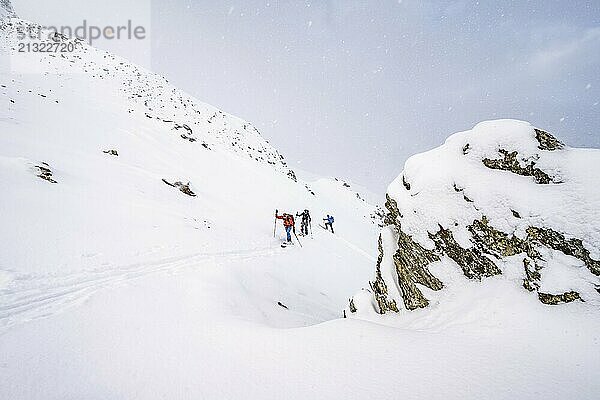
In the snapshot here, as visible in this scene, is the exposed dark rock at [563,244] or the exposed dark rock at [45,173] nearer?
the exposed dark rock at [563,244]

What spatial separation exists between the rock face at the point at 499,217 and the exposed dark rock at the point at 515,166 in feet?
0.05

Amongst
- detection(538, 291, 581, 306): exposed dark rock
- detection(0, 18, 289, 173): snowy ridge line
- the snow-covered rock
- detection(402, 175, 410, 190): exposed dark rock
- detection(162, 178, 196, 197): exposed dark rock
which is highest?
the snow-covered rock

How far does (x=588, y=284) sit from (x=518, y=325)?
49.4 inches

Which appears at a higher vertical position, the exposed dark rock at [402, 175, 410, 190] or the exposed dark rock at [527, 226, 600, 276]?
the exposed dark rock at [402, 175, 410, 190]

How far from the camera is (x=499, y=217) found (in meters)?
5.32

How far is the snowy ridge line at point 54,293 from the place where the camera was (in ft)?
15.5

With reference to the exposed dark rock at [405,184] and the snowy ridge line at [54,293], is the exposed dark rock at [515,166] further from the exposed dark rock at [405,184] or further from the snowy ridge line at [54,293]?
the snowy ridge line at [54,293]

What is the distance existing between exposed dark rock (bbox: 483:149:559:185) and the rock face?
2 centimetres

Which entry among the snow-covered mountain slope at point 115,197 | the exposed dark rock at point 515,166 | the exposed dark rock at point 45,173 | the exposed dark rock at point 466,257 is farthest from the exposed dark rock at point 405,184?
the exposed dark rock at point 45,173

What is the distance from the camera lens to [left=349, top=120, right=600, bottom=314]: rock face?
431cm

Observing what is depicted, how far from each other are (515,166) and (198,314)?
7.27 meters

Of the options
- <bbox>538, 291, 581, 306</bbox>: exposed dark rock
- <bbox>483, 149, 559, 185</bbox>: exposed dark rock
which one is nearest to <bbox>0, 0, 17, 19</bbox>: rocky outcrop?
<bbox>483, 149, 559, 185</bbox>: exposed dark rock

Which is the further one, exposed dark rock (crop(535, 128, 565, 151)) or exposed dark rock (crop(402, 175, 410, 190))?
exposed dark rock (crop(402, 175, 410, 190))

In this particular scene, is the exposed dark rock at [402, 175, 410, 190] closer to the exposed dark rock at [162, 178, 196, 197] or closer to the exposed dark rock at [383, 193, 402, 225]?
the exposed dark rock at [383, 193, 402, 225]
